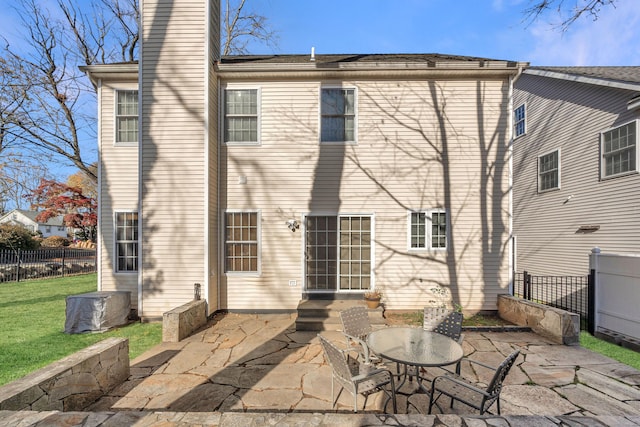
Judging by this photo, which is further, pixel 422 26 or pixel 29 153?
pixel 29 153

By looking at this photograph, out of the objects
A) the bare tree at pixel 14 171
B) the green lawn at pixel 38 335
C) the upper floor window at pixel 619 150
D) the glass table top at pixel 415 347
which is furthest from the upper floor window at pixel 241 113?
the bare tree at pixel 14 171

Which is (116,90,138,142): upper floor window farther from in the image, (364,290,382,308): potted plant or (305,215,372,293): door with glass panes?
(364,290,382,308): potted plant

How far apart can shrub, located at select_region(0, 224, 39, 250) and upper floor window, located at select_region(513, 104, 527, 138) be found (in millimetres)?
25899

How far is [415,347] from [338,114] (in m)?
6.00

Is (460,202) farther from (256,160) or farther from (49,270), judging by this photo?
(49,270)

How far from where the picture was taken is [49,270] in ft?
41.2

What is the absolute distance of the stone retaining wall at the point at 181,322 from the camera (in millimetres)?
5269

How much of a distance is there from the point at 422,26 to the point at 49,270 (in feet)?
62.8

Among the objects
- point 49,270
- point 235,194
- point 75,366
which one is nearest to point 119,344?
point 75,366

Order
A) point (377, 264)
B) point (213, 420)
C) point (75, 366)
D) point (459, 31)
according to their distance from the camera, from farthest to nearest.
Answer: point (459, 31) < point (377, 264) < point (75, 366) < point (213, 420)

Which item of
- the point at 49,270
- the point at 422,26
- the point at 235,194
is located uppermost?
the point at 422,26

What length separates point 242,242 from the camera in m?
7.23

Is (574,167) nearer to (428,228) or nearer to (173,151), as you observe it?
(428,228)

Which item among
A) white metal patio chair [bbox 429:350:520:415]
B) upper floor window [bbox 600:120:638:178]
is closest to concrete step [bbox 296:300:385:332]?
white metal patio chair [bbox 429:350:520:415]
